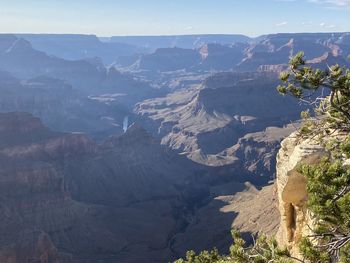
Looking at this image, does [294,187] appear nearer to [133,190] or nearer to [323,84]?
[323,84]

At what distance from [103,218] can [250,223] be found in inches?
908

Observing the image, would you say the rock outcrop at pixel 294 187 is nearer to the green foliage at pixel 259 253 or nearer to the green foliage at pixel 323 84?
the green foliage at pixel 323 84

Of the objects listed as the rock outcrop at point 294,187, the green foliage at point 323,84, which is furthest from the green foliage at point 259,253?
the green foliage at point 323,84

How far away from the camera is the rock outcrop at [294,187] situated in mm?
16859

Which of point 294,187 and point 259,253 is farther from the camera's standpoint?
point 294,187

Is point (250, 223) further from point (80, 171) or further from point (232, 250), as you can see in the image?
point (232, 250)

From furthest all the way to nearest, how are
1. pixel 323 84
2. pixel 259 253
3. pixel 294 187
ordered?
pixel 294 187, pixel 259 253, pixel 323 84

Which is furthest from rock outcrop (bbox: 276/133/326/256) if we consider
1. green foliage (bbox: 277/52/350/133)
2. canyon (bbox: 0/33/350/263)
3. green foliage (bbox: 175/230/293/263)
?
green foliage (bbox: 175/230/293/263)

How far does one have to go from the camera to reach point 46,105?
170 meters

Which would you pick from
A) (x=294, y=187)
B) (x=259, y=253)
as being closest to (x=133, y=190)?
(x=294, y=187)

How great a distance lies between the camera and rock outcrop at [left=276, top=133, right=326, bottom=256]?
16859 mm

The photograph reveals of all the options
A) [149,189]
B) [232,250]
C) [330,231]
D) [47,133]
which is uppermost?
[330,231]

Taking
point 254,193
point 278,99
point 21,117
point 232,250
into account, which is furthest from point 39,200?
point 278,99

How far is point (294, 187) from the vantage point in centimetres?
1788
